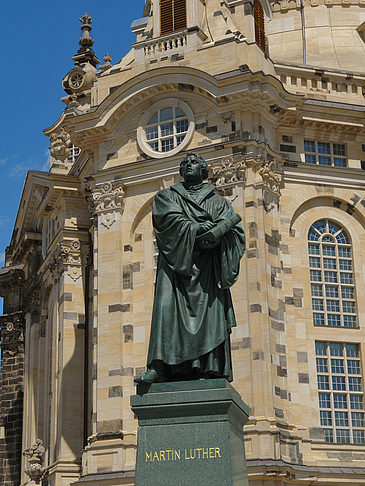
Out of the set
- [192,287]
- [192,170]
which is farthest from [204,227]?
[192,170]

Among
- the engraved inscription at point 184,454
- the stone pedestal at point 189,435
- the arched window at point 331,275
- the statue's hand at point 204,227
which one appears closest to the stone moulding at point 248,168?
the arched window at point 331,275

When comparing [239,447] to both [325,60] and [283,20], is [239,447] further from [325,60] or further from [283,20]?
[283,20]

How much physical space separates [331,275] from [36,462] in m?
14.6

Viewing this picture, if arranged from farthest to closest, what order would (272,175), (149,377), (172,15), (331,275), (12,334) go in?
(12,334)
(172,15)
(331,275)
(272,175)
(149,377)

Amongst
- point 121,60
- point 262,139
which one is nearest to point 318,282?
point 262,139

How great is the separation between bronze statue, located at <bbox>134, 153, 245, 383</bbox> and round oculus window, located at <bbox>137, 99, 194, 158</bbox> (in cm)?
2097

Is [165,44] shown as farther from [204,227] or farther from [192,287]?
[192,287]

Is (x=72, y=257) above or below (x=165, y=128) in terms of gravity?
below

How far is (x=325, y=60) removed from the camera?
41188 mm

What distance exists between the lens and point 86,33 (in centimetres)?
5444

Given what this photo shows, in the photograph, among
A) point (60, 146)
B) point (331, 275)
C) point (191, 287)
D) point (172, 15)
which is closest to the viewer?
point (191, 287)

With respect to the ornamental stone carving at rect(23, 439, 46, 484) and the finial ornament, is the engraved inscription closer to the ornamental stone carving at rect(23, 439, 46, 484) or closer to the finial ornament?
the ornamental stone carving at rect(23, 439, 46, 484)

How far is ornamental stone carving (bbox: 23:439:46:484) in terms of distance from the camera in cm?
3866

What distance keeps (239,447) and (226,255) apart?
8.78 feet
